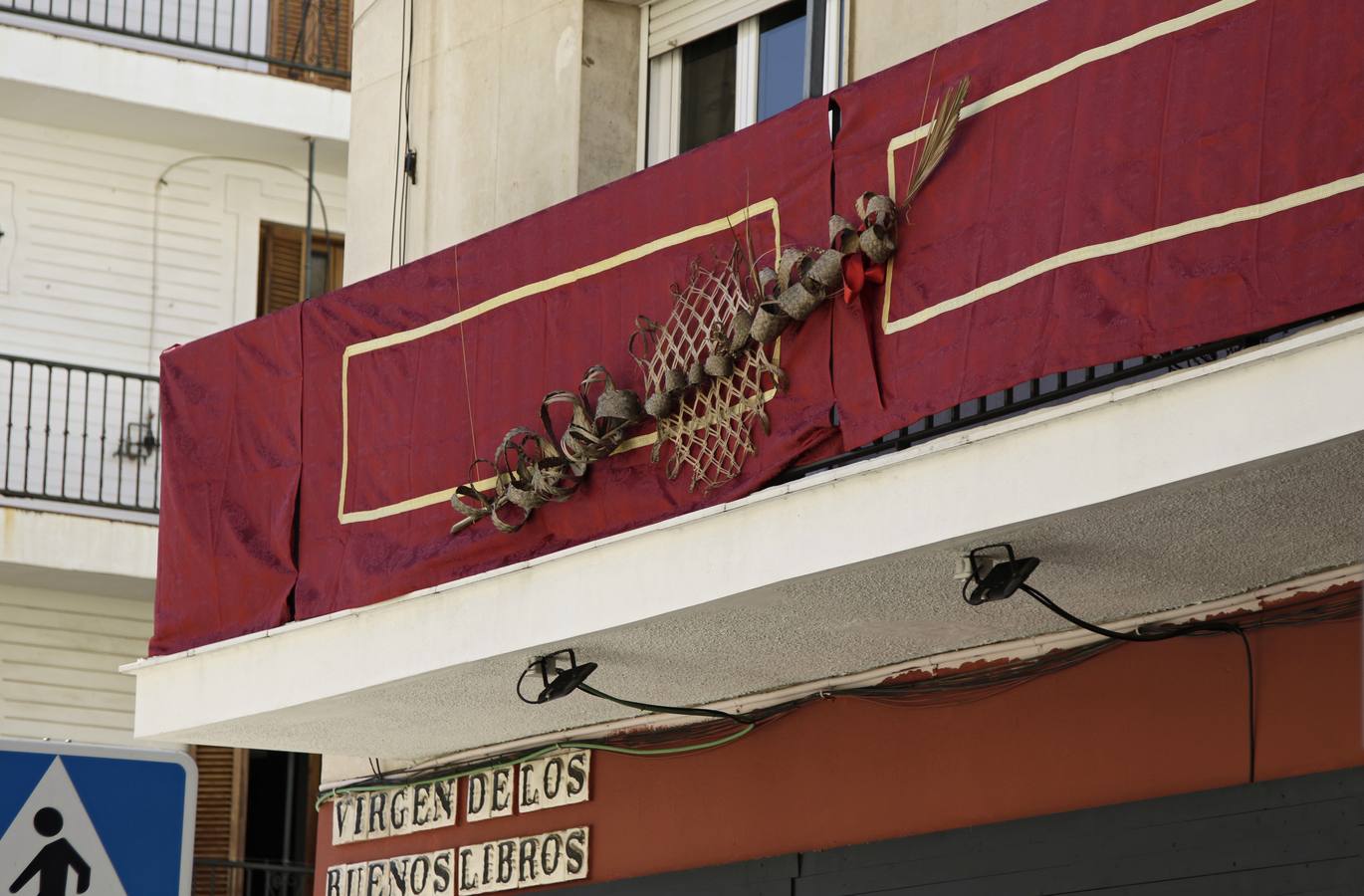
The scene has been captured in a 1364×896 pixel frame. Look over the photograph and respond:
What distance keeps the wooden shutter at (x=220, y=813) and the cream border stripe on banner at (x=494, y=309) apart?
7816mm

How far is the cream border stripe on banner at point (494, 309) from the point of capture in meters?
8.92

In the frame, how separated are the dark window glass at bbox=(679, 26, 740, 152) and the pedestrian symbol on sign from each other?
6845 mm

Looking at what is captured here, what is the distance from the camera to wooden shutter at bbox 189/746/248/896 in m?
17.5

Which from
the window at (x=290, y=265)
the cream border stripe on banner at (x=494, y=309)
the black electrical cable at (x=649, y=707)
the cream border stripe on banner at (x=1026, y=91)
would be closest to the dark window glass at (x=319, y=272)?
the window at (x=290, y=265)

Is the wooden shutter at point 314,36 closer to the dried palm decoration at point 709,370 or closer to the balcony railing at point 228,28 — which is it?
the balcony railing at point 228,28

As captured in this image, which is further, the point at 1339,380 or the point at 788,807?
the point at 788,807

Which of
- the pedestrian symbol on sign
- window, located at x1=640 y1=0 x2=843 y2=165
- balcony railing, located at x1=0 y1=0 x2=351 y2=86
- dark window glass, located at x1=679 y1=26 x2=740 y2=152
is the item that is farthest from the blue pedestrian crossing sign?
balcony railing, located at x1=0 y1=0 x2=351 y2=86

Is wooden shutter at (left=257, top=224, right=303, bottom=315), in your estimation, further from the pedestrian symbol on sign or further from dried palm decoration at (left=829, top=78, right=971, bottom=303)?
the pedestrian symbol on sign

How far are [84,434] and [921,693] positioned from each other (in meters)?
10.4

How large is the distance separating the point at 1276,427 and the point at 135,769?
3.54m

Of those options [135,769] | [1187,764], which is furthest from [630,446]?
[135,769]

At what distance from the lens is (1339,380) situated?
638 cm

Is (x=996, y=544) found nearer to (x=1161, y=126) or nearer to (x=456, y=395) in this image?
(x=1161, y=126)

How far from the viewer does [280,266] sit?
19422 mm
